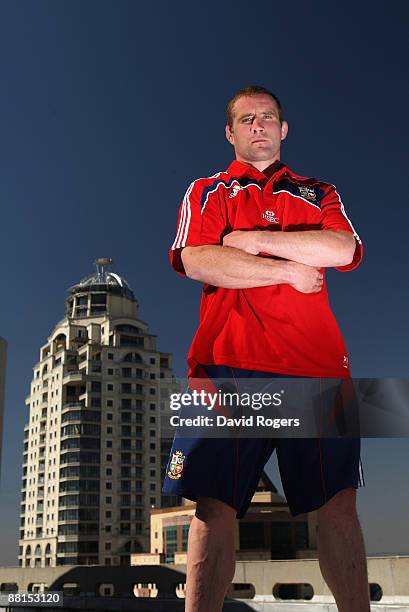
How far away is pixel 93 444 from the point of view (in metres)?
90.5

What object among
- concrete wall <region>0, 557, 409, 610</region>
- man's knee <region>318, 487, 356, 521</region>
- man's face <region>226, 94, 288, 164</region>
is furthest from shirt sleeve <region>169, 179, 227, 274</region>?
concrete wall <region>0, 557, 409, 610</region>

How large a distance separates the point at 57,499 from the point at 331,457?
92.4 m

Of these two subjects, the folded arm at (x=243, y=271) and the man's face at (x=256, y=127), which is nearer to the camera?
the folded arm at (x=243, y=271)

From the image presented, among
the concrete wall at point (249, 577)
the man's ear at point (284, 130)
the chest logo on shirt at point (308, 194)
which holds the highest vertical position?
the man's ear at point (284, 130)

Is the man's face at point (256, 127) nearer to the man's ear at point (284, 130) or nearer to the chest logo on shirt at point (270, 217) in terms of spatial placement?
the man's ear at point (284, 130)

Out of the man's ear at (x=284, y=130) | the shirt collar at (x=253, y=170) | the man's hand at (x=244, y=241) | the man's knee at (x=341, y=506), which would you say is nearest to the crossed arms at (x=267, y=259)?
the man's hand at (x=244, y=241)

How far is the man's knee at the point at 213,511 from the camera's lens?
2.40m

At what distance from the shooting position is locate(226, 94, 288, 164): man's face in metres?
3.04

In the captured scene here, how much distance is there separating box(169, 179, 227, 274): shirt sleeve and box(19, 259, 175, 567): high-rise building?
88.1 metres

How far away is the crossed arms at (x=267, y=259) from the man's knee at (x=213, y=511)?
0.86m

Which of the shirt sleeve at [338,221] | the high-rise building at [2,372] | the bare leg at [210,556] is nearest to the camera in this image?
the bare leg at [210,556]

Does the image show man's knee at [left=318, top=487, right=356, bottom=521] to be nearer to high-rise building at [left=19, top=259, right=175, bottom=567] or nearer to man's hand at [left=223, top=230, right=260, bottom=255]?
man's hand at [left=223, top=230, right=260, bottom=255]

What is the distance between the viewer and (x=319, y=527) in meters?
2.52

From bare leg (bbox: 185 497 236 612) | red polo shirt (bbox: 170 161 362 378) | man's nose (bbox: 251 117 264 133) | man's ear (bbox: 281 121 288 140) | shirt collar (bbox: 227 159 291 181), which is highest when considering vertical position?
man's ear (bbox: 281 121 288 140)
